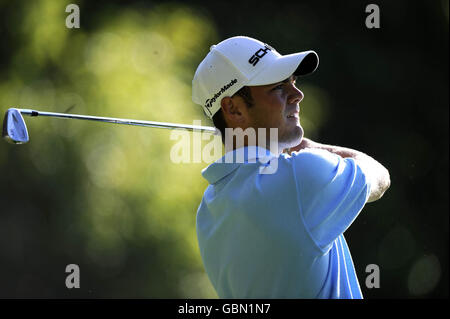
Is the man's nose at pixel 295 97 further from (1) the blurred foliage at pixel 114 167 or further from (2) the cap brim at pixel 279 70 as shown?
(1) the blurred foliage at pixel 114 167

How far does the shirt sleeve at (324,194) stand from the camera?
4.31 feet

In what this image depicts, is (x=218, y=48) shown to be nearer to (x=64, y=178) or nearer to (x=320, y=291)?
(x=320, y=291)

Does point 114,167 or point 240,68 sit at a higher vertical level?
point 114,167

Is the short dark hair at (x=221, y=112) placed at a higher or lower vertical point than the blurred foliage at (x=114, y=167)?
lower

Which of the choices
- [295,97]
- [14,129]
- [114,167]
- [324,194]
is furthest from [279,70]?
[114,167]

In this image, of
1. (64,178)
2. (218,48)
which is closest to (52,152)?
(64,178)

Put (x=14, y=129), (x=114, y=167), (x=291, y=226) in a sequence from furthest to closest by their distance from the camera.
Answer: (x=114, y=167)
(x=14, y=129)
(x=291, y=226)

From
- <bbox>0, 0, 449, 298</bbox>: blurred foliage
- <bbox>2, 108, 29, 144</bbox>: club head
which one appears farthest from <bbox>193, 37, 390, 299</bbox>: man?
<bbox>0, 0, 449, 298</bbox>: blurred foliage

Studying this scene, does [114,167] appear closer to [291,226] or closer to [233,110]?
[233,110]

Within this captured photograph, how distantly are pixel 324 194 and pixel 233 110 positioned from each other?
0.31 metres

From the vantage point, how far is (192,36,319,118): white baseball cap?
1.51 metres

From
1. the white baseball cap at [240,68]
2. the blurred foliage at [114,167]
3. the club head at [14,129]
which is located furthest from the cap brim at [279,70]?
the blurred foliage at [114,167]

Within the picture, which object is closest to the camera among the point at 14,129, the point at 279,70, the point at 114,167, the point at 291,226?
the point at 291,226

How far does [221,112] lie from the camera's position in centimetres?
156
